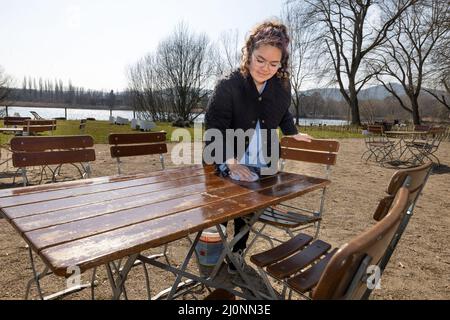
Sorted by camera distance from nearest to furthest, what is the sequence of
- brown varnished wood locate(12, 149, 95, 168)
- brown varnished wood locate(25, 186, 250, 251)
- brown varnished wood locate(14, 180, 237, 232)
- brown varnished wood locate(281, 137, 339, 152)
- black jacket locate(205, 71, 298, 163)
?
brown varnished wood locate(25, 186, 250, 251), brown varnished wood locate(14, 180, 237, 232), black jacket locate(205, 71, 298, 163), brown varnished wood locate(12, 149, 95, 168), brown varnished wood locate(281, 137, 339, 152)

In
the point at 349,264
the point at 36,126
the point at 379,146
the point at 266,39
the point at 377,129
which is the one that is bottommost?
the point at 379,146

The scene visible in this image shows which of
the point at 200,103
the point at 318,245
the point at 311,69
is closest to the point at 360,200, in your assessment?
the point at 318,245

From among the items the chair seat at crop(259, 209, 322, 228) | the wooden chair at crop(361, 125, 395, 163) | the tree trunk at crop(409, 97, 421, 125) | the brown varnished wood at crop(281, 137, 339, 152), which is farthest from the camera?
the tree trunk at crop(409, 97, 421, 125)

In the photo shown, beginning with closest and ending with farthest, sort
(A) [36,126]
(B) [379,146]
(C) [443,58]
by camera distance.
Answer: (A) [36,126] < (B) [379,146] < (C) [443,58]

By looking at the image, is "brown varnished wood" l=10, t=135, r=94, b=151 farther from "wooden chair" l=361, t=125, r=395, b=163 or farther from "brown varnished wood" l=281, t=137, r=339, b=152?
"wooden chair" l=361, t=125, r=395, b=163

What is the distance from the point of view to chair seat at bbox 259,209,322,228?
226 cm

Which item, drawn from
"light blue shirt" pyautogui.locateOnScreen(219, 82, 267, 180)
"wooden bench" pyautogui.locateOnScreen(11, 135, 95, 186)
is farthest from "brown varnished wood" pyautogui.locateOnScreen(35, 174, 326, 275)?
"wooden bench" pyautogui.locateOnScreen(11, 135, 95, 186)

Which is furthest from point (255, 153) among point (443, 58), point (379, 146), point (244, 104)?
point (443, 58)

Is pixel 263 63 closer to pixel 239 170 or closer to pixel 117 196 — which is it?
pixel 239 170

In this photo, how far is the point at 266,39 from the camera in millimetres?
1849

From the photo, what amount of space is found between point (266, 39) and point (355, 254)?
5.13 feet
